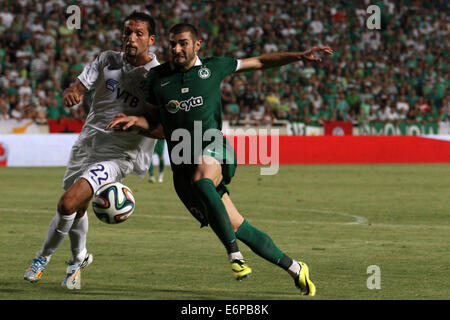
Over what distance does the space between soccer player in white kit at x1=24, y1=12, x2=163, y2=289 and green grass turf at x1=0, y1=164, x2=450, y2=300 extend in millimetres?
288

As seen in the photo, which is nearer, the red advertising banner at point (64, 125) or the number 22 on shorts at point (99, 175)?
the number 22 on shorts at point (99, 175)

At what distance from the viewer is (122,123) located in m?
6.80

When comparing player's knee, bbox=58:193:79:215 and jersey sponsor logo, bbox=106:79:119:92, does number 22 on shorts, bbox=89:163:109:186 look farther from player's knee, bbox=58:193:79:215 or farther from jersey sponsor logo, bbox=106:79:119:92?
jersey sponsor logo, bbox=106:79:119:92

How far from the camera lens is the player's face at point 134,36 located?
733cm

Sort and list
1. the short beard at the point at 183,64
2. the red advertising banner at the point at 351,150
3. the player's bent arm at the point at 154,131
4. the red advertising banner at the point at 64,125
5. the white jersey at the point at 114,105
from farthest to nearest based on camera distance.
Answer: the red advertising banner at the point at 351,150 → the red advertising banner at the point at 64,125 → the white jersey at the point at 114,105 → the player's bent arm at the point at 154,131 → the short beard at the point at 183,64

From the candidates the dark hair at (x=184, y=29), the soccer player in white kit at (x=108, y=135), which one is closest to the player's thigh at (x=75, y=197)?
the soccer player in white kit at (x=108, y=135)

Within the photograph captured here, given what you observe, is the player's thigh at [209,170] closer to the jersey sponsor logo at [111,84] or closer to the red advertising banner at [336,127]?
the jersey sponsor logo at [111,84]

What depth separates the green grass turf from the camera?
23.1ft

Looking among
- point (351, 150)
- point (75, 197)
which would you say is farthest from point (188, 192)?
point (351, 150)

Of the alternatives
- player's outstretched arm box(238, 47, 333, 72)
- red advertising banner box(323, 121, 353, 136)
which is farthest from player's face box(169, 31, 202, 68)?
red advertising banner box(323, 121, 353, 136)

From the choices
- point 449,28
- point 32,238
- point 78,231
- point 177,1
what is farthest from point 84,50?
point 78,231

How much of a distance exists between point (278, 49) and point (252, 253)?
23.6 metres

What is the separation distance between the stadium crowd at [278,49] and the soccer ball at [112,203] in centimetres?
1841

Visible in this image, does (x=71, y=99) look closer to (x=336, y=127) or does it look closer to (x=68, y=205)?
(x=68, y=205)
